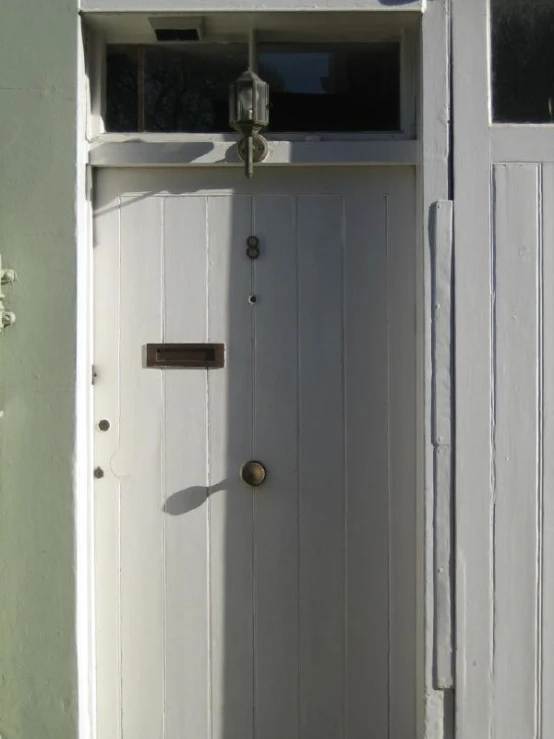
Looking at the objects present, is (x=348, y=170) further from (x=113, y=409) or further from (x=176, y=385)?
(x=113, y=409)

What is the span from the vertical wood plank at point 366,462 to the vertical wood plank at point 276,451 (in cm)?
19

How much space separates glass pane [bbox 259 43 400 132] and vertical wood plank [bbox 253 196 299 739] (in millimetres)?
308

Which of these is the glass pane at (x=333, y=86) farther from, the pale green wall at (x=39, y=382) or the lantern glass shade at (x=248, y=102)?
the pale green wall at (x=39, y=382)

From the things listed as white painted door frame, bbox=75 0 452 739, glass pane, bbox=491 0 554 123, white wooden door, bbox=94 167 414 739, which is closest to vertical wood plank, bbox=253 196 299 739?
white wooden door, bbox=94 167 414 739

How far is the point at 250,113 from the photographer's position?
2818mm

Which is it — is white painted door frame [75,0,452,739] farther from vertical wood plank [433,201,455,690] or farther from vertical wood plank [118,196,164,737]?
vertical wood plank [118,196,164,737]

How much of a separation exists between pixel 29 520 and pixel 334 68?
1.89 meters

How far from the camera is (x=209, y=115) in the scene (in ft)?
9.98

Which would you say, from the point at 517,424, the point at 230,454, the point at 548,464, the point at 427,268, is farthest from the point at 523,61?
the point at 230,454

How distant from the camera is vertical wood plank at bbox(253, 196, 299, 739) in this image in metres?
3.04

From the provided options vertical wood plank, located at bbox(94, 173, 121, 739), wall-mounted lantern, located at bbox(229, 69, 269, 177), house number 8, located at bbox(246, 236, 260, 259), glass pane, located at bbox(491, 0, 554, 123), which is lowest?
vertical wood plank, located at bbox(94, 173, 121, 739)

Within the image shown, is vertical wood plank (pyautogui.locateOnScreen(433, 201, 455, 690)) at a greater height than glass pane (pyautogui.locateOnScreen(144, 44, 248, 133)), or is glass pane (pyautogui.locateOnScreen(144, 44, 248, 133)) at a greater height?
glass pane (pyautogui.locateOnScreen(144, 44, 248, 133))

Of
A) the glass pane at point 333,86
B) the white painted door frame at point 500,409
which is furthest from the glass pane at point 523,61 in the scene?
the glass pane at point 333,86

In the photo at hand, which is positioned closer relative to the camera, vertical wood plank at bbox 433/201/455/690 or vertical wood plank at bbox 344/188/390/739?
vertical wood plank at bbox 433/201/455/690
